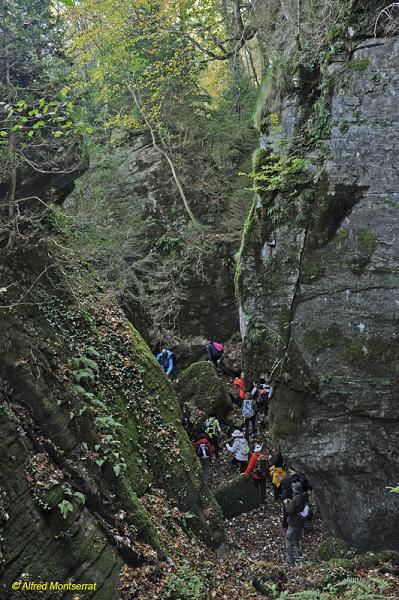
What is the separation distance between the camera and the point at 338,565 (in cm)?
838

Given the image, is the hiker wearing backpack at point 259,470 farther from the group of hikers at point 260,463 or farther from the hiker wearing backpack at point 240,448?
the hiker wearing backpack at point 240,448

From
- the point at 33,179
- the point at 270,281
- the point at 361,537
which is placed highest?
the point at 33,179

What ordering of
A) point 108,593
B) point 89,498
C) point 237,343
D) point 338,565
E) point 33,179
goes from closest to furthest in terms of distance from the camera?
point 108,593
point 89,498
point 338,565
point 33,179
point 237,343

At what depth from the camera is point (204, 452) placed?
11852mm

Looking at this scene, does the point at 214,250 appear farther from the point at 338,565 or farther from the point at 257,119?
the point at 338,565

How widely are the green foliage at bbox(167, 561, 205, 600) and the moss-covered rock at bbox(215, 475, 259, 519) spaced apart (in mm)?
3902

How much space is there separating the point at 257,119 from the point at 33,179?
5453 mm

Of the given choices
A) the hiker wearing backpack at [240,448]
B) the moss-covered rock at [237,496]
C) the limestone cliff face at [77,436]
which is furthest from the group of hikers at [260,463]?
the limestone cliff face at [77,436]

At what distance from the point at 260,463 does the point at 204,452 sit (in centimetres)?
143

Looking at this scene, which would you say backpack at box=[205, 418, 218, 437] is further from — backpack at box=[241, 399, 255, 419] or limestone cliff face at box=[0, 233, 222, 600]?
limestone cliff face at box=[0, 233, 222, 600]

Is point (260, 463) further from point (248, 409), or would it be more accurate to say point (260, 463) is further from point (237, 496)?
point (248, 409)

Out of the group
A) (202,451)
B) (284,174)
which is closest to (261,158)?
(284,174)

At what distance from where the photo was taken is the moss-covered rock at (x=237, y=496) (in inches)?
453

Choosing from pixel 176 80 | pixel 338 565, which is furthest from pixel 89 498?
pixel 176 80
